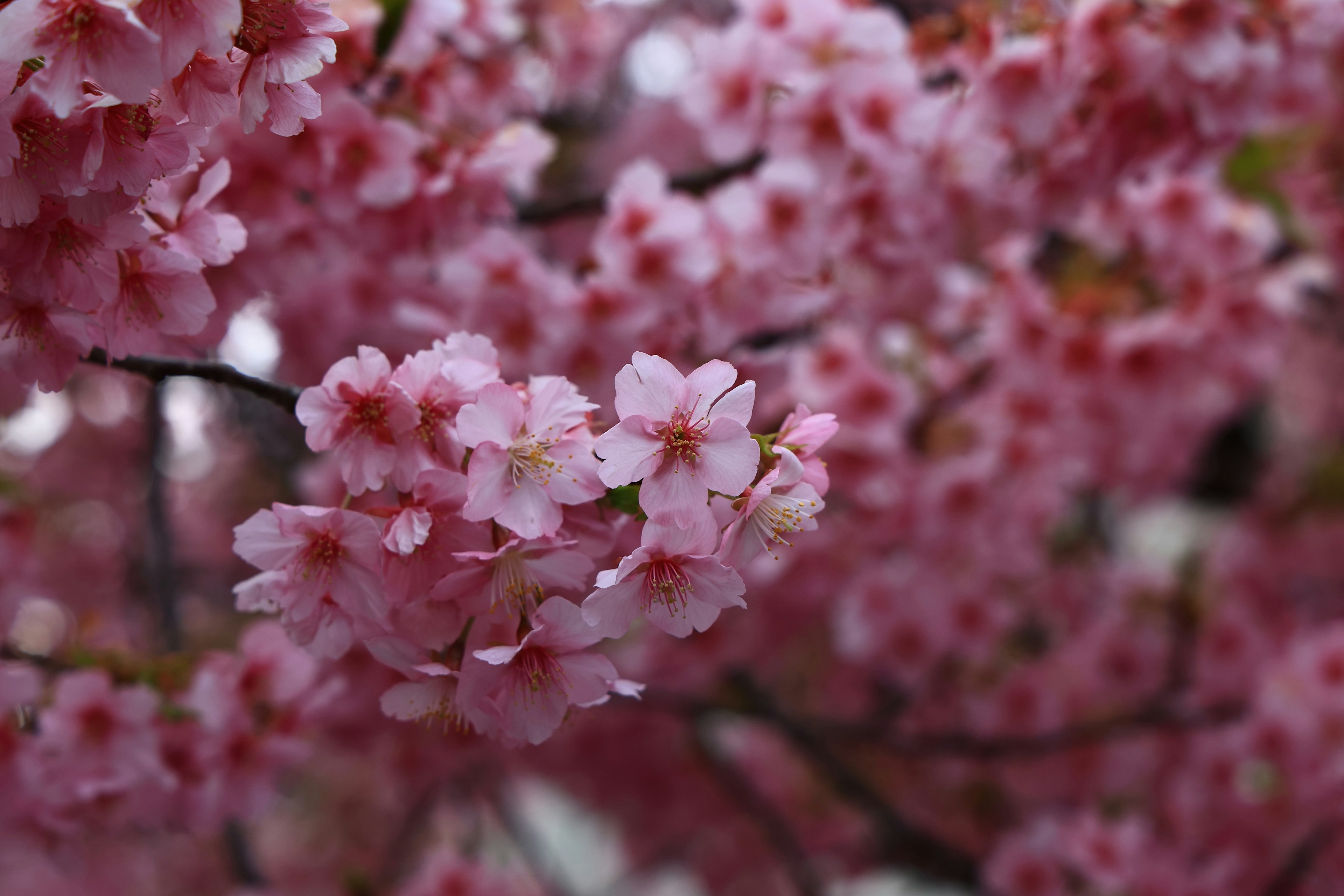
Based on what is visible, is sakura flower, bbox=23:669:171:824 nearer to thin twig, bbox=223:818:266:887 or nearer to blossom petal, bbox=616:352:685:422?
thin twig, bbox=223:818:266:887

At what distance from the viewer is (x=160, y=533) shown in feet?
6.48

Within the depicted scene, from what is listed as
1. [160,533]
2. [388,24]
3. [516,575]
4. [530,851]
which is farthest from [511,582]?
[530,851]

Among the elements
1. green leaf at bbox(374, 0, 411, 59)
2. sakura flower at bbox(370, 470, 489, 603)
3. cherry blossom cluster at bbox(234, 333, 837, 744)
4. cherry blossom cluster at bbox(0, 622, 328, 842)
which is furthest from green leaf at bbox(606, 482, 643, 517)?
green leaf at bbox(374, 0, 411, 59)

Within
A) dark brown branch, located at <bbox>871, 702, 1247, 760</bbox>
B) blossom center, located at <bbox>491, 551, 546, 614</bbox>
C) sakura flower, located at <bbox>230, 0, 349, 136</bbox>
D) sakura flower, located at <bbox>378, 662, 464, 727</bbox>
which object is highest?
sakura flower, located at <bbox>230, 0, 349, 136</bbox>

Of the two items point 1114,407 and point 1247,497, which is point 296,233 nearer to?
point 1114,407

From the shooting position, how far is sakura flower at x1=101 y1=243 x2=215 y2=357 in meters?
0.84

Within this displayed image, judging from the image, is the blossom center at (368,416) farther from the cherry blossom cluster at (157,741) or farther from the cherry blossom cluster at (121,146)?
the cherry blossom cluster at (157,741)

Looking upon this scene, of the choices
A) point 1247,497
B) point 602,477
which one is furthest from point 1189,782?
point 602,477

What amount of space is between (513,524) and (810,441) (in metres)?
0.25

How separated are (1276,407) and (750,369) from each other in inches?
177

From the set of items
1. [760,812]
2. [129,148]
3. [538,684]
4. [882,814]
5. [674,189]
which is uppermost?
[129,148]

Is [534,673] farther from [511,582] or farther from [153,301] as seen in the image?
[153,301]

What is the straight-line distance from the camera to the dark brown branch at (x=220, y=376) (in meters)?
0.84

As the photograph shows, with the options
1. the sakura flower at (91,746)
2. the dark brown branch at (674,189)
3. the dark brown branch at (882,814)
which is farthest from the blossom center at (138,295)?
the dark brown branch at (882,814)
